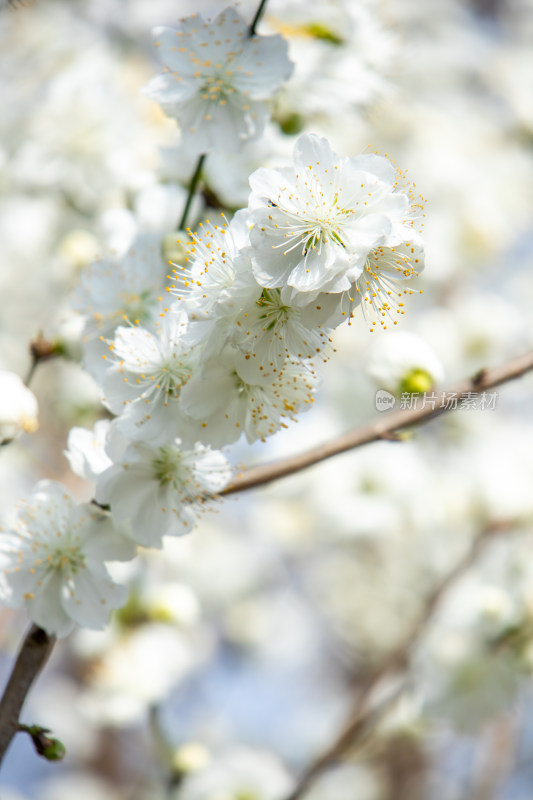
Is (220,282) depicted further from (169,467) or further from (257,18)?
(257,18)

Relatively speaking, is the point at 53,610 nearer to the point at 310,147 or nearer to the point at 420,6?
the point at 310,147

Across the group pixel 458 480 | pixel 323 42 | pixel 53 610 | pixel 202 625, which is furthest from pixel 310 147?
pixel 202 625

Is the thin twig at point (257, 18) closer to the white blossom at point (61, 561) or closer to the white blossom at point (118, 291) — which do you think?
the white blossom at point (118, 291)

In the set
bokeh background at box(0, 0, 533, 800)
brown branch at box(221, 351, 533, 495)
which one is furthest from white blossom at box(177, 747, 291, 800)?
brown branch at box(221, 351, 533, 495)

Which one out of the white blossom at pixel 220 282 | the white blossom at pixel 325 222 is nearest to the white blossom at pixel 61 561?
the white blossom at pixel 220 282

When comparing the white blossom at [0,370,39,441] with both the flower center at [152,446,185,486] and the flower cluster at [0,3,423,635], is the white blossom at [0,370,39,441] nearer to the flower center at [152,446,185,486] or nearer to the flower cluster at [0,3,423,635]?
the flower cluster at [0,3,423,635]

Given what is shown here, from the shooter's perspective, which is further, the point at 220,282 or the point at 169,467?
the point at 169,467

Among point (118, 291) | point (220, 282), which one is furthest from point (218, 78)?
point (220, 282)
